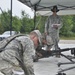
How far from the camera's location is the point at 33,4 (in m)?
12.5

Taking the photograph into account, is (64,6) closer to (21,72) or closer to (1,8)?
(1,8)

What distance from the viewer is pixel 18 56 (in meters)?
3.63

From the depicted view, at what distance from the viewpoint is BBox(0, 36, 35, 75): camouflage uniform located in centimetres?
357

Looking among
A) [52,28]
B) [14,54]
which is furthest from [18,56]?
[52,28]

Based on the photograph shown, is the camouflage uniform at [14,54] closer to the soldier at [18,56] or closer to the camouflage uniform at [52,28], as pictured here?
the soldier at [18,56]

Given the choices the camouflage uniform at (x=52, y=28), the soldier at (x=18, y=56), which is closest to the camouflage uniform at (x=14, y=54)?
the soldier at (x=18, y=56)

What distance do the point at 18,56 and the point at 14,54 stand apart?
67mm

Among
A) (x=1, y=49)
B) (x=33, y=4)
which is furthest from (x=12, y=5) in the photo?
(x=1, y=49)

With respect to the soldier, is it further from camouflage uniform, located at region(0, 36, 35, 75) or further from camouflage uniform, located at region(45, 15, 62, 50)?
camouflage uniform, located at region(45, 15, 62, 50)

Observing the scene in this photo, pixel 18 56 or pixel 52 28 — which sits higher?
pixel 18 56

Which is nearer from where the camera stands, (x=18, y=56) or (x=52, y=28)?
(x=18, y=56)

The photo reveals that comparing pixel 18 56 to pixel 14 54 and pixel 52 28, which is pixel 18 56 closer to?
pixel 14 54

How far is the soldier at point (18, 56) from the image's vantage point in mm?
3574

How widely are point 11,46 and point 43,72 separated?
14.3 ft
